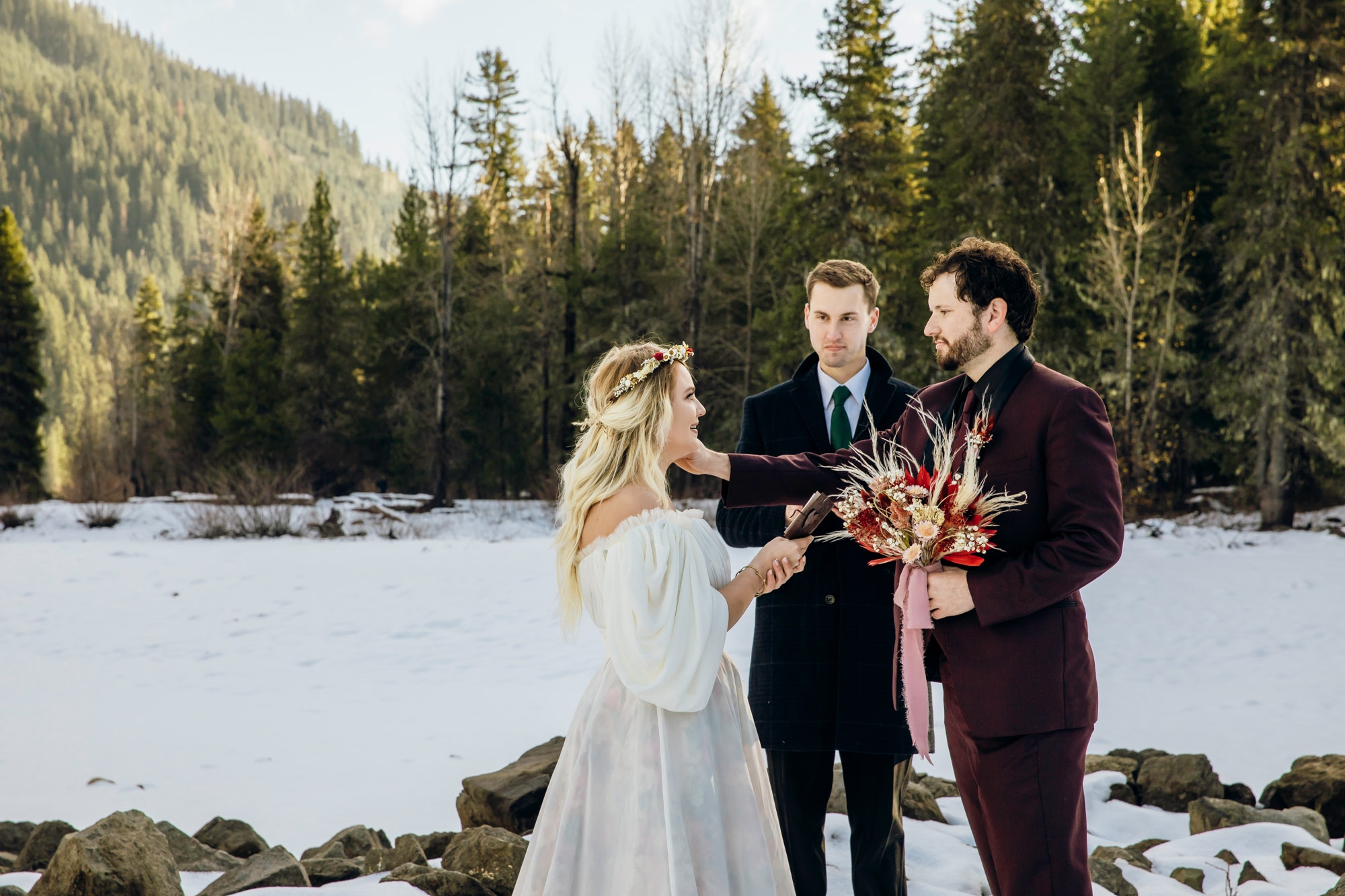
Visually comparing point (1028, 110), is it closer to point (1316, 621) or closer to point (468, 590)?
point (1316, 621)

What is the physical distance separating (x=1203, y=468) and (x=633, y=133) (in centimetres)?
1894

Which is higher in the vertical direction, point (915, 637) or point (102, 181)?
point (102, 181)

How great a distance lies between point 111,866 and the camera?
3.67 metres

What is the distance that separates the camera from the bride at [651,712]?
2496 millimetres

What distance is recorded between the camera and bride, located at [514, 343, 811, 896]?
8.19ft

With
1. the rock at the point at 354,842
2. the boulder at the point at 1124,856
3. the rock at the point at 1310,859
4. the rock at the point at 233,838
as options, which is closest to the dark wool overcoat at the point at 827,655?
the boulder at the point at 1124,856

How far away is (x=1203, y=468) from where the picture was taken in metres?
22.1

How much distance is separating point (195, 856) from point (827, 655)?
3.59 metres

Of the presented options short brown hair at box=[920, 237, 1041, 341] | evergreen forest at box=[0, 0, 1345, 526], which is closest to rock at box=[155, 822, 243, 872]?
short brown hair at box=[920, 237, 1041, 341]

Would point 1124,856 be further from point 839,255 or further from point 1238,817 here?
point 839,255

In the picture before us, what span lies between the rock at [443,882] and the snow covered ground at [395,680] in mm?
162

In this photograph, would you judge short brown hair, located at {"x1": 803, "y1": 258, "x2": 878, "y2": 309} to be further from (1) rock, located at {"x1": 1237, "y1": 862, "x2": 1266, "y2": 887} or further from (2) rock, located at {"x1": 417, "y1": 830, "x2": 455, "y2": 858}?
(2) rock, located at {"x1": 417, "y1": 830, "x2": 455, "y2": 858}

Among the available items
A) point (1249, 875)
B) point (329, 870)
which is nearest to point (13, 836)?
point (329, 870)

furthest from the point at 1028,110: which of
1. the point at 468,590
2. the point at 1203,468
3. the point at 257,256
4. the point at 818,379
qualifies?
the point at 257,256
